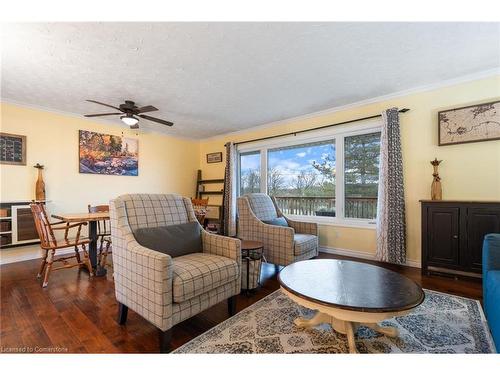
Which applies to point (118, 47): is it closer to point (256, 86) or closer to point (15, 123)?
point (256, 86)

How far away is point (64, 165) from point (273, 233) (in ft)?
12.0

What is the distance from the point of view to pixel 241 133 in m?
5.29

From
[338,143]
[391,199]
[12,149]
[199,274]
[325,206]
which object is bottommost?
[199,274]

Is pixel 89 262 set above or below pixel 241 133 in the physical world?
below

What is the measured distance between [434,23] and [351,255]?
296cm

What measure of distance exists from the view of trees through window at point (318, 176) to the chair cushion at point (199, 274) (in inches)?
104

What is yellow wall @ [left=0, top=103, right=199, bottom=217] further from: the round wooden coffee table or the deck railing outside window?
the round wooden coffee table

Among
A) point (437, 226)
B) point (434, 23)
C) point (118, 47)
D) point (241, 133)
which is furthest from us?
point (241, 133)

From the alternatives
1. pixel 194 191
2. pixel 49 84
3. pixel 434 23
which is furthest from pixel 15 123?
pixel 434 23

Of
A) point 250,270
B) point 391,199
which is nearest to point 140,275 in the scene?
point 250,270

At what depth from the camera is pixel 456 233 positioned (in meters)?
2.66

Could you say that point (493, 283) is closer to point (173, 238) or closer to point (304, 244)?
point (304, 244)

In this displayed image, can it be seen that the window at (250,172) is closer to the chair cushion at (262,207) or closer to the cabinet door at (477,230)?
the chair cushion at (262,207)

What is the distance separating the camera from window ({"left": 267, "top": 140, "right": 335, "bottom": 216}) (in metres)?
4.11
